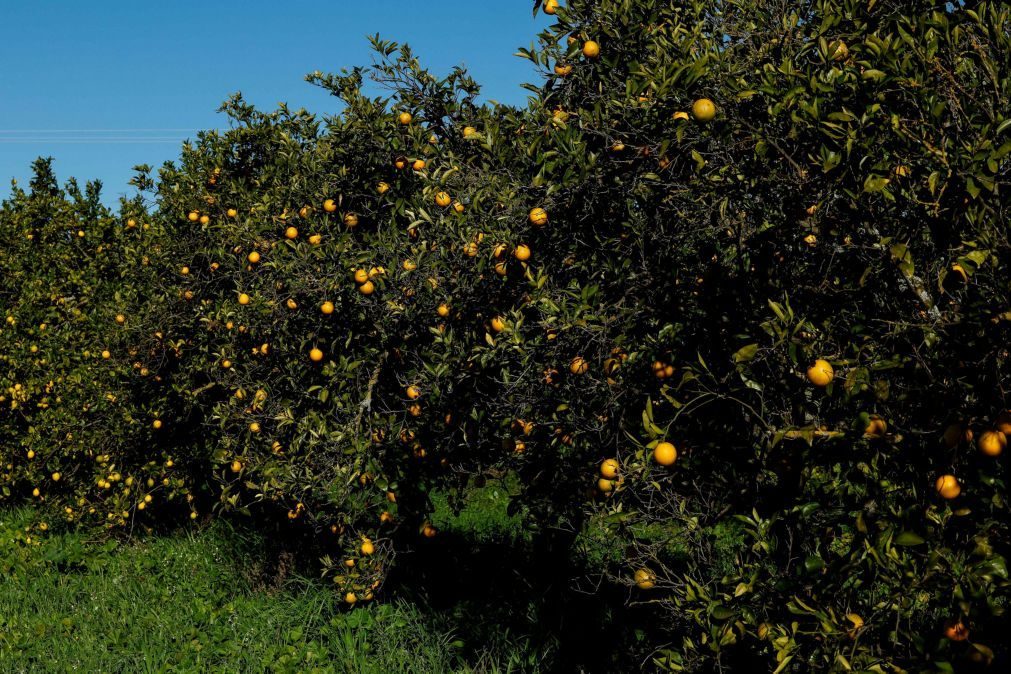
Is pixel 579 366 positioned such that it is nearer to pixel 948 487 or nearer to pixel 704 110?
pixel 704 110

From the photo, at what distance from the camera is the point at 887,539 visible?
223 cm

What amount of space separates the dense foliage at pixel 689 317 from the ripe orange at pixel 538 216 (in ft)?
A: 0.04

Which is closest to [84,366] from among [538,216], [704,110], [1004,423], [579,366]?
[538,216]

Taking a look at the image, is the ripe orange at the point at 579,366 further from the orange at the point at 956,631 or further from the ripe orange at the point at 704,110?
the orange at the point at 956,631

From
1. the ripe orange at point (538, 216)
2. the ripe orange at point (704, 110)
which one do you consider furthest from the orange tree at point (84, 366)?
the ripe orange at point (704, 110)

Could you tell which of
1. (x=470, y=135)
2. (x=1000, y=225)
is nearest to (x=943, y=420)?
(x=1000, y=225)

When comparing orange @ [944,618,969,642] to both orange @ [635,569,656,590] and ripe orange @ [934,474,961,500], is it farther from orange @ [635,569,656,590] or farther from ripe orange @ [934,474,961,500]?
orange @ [635,569,656,590]

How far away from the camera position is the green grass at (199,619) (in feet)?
15.7

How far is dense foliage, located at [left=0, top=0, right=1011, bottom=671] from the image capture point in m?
2.26

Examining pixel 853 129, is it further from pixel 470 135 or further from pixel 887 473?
pixel 470 135

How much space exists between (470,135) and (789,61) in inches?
79.0

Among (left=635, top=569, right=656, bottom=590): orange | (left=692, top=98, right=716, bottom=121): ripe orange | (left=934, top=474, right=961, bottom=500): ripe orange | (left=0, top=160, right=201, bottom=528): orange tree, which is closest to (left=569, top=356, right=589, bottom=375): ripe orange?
(left=635, top=569, right=656, bottom=590): orange

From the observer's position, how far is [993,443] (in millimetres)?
2016

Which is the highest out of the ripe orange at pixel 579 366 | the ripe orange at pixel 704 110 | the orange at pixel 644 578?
the ripe orange at pixel 704 110
